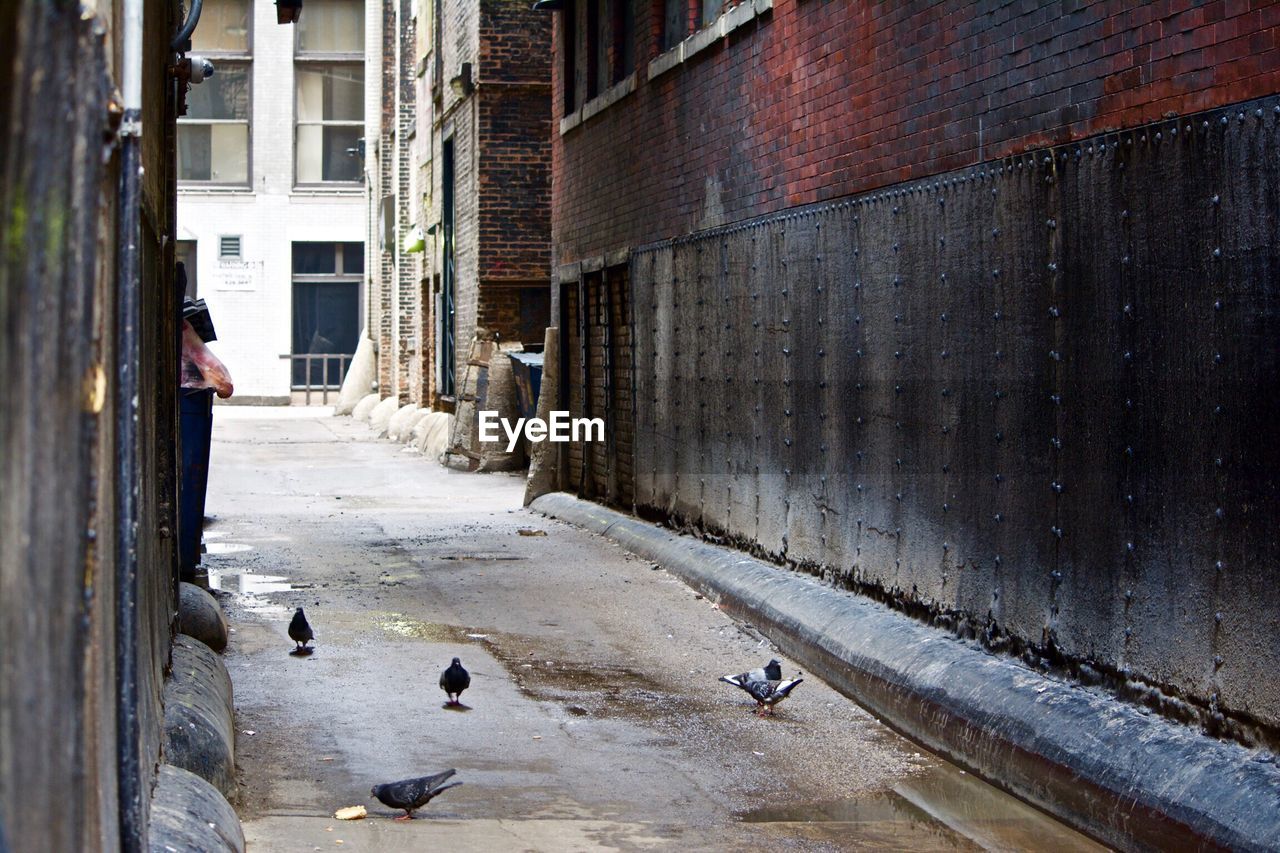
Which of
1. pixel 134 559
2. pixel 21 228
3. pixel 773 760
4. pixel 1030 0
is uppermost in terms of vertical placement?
pixel 1030 0

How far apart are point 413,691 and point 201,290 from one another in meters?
32.6

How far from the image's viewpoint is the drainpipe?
3250mm

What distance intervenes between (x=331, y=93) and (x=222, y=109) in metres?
2.61

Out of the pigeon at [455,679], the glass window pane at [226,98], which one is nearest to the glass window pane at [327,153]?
the glass window pane at [226,98]

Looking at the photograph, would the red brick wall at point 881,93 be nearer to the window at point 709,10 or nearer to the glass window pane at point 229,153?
the window at point 709,10

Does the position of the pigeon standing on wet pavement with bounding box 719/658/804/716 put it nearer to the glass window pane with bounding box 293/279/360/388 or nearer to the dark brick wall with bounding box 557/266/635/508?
the dark brick wall with bounding box 557/266/635/508

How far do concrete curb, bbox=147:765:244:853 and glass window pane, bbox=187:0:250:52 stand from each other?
3658cm

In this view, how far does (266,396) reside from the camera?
40.1 metres

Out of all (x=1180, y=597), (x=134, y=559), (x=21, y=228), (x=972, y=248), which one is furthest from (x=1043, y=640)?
(x=21, y=228)

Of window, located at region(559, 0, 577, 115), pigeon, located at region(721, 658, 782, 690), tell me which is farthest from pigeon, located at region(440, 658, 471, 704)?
window, located at region(559, 0, 577, 115)

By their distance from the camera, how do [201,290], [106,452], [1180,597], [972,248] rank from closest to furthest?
[106,452] → [1180,597] → [972,248] → [201,290]

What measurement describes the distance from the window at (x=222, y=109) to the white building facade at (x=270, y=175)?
24 mm

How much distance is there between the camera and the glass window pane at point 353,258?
4081 centimetres

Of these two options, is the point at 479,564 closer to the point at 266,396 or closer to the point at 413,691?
the point at 413,691
